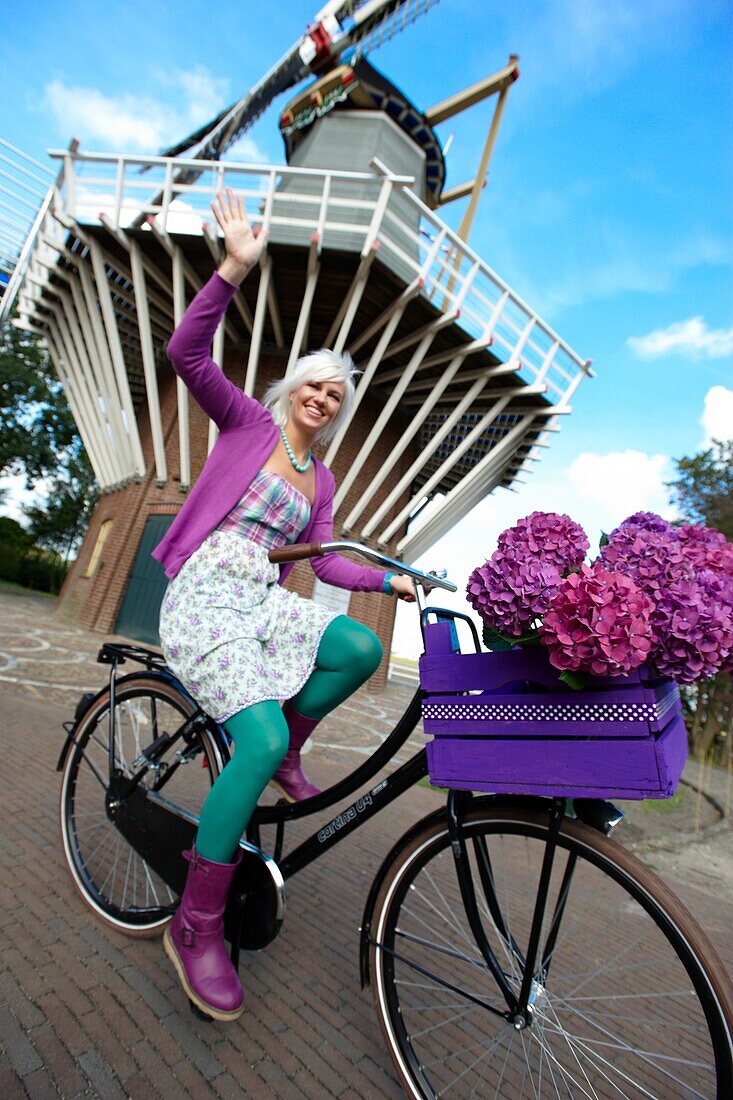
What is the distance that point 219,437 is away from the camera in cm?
201

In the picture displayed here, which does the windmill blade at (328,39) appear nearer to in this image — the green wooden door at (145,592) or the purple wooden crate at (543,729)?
the green wooden door at (145,592)

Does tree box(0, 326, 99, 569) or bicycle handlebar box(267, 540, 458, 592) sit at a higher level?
tree box(0, 326, 99, 569)

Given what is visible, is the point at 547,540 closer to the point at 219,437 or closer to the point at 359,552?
the point at 359,552

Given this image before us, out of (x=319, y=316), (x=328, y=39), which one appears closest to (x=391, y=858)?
(x=319, y=316)

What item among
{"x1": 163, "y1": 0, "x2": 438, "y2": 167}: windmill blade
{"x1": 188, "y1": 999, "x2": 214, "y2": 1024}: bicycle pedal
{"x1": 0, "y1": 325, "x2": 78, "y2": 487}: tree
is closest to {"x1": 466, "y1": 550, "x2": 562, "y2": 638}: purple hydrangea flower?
{"x1": 188, "y1": 999, "x2": 214, "y2": 1024}: bicycle pedal

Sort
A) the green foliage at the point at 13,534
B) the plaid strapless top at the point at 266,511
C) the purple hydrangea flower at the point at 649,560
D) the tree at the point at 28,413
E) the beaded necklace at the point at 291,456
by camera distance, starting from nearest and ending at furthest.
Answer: the purple hydrangea flower at the point at 649,560 < the plaid strapless top at the point at 266,511 < the beaded necklace at the point at 291,456 < the tree at the point at 28,413 < the green foliage at the point at 13,534

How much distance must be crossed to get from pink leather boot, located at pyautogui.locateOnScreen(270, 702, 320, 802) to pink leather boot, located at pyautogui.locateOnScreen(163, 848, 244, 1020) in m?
0.32

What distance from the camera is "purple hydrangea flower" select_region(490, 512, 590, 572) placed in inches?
51.3

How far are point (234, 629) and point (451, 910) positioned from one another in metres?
1.05

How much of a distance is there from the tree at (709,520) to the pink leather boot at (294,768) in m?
10.4

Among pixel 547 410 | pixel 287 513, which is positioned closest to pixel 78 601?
pixel 547 410

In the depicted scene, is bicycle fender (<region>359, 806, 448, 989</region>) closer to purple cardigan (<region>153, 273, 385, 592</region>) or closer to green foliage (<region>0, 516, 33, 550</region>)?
purple cardigan (<region>153, 273, 385, 592</region>)

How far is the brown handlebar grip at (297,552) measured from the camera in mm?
1725

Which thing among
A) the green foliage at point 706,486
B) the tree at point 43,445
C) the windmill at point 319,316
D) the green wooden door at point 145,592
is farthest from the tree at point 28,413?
the green foliage at point 706,486
